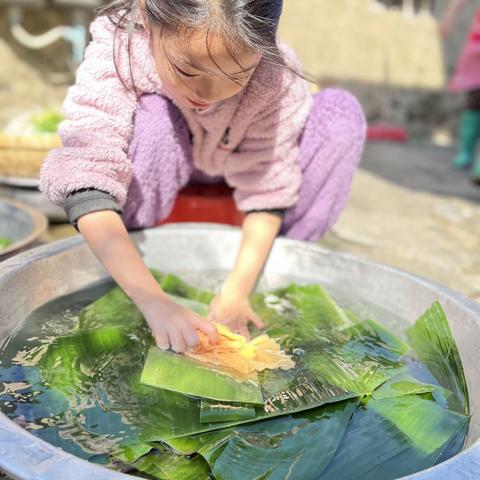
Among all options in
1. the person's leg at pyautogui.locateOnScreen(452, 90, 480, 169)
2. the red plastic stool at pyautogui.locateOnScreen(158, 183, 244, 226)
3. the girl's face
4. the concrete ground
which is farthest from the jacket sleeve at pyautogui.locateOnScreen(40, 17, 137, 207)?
the person's leg at pyautogui.locateOnScreen(452, 90, 480, 169)

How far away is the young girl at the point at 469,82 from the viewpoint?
439 cm

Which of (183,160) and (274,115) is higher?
(274,115)

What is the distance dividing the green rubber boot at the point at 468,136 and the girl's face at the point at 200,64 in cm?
416

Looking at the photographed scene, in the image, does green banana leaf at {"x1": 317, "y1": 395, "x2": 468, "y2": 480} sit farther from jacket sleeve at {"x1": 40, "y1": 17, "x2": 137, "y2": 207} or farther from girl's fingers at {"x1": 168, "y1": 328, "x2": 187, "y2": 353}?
jacket sleeve at {"x1": 40, "y1": 17, "x2": 137, "y2": 207}

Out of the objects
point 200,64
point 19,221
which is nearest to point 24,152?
point 19,221

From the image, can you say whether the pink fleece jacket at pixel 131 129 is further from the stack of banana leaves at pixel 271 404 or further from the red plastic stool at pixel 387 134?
the red plastic stool at pixel 387 134

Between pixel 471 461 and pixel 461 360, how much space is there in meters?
0.44

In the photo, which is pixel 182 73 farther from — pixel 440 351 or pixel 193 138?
pixel 440 351

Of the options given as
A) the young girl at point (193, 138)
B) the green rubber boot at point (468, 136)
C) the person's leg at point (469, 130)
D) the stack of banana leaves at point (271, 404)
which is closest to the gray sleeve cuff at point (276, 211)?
the young girl at point (193, 138)

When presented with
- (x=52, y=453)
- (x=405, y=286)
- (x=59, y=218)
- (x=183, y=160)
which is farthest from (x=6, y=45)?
(x=52, y=453)

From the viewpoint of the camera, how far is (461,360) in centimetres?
113

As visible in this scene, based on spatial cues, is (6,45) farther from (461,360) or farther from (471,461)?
(471,461)

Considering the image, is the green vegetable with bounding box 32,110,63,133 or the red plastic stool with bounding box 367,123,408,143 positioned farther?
the red plastic stool with bounding box 367,123,408,143

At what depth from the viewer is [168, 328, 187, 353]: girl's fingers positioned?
3.50ft
